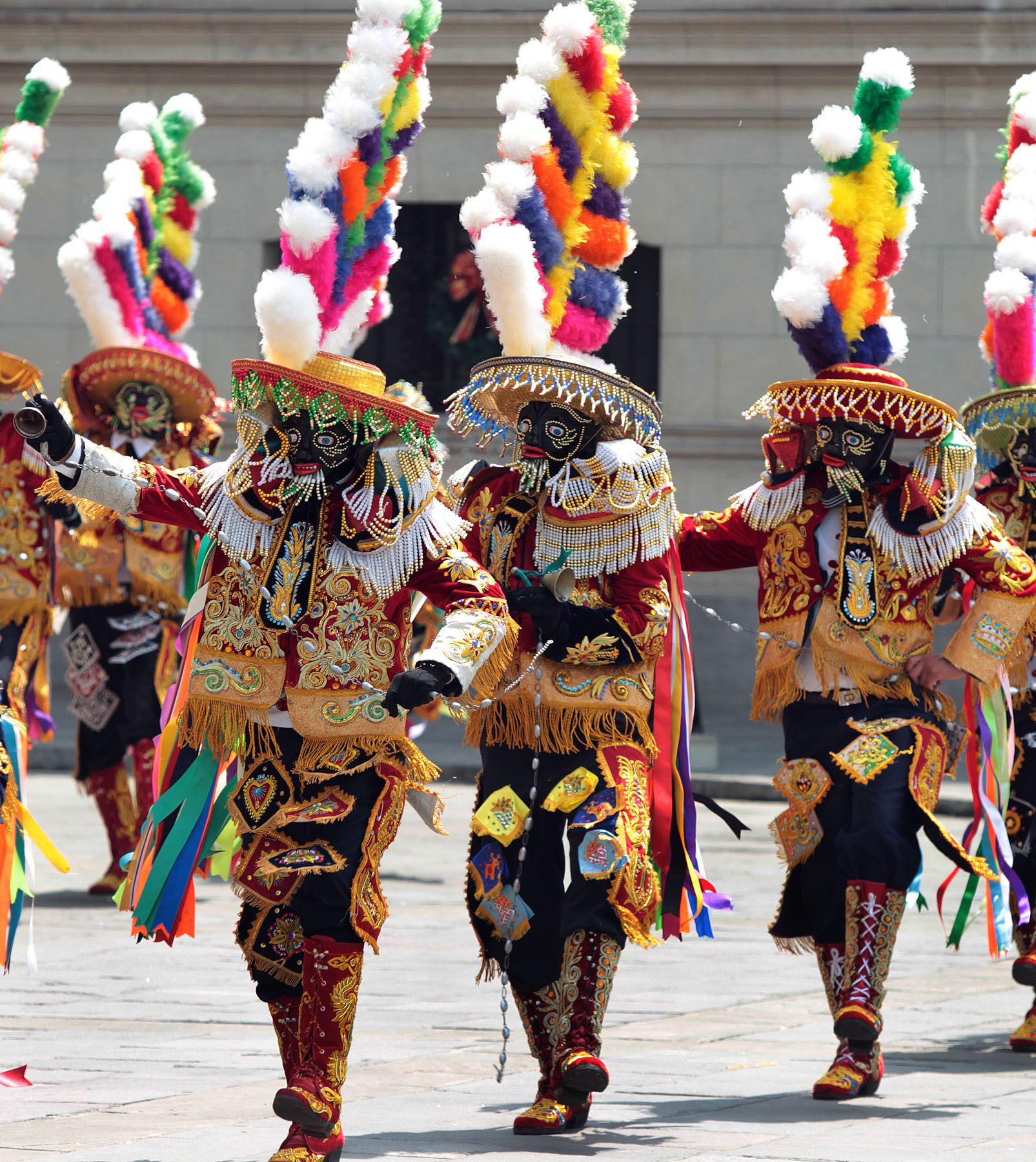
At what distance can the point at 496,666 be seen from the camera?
5668 mm

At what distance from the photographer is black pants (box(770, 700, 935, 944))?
6.56m

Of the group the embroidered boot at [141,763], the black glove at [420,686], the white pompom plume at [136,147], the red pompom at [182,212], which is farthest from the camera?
the red pompom at [182,212]

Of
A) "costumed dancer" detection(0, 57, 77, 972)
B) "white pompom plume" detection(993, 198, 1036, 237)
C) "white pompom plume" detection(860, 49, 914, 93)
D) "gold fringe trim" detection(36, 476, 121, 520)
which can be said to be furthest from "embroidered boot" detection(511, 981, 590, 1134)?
"white pompom plume" detection(993, 198, 1036, 237)

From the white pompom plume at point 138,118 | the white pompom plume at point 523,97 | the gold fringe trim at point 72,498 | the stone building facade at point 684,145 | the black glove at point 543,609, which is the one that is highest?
the stone building facade at point 684,145

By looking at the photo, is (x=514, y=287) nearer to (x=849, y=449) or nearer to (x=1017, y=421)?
(x=849, y=449)

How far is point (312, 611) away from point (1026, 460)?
3.18 metres

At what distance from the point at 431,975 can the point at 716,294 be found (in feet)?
34.2

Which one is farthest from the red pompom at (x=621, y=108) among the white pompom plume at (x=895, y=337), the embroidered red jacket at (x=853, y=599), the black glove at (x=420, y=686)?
the black glove at (x=420, y=686)

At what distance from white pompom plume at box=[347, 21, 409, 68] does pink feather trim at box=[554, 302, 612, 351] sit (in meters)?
0.96

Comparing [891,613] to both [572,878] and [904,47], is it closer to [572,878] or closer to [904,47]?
[572,878]

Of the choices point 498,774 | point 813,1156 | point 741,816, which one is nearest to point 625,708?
point 498,774

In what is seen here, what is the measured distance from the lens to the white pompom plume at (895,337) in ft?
22.9

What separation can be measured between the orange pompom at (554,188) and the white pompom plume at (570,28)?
0.29 meters

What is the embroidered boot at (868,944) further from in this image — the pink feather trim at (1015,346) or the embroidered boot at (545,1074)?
the pink feather trim at (1015,346)
